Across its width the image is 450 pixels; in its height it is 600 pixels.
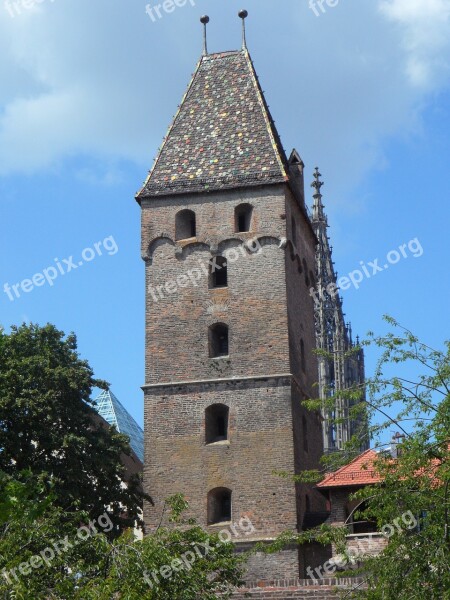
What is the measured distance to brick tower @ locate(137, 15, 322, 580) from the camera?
34812 mm

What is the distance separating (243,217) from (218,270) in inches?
75.0

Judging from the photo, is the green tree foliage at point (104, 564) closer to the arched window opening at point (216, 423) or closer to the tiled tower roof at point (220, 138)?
the arched window opening at point (216, 423)

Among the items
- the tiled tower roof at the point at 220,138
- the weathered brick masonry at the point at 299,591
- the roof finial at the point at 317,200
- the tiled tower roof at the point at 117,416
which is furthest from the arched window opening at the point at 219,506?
the roof finial at the point at 317,200

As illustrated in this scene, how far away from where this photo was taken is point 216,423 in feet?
119

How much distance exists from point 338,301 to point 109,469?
62.1 metres

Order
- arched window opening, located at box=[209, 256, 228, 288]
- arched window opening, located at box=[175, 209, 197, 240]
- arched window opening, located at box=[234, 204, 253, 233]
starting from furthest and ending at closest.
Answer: arched window opening, located at box=[175, 209, 197, 240]
arched window opening, located at box=[234, 204, 253, 233]
arched window opening, located at box=[209, 256, 228, 288]

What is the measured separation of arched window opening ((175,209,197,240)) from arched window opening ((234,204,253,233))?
134 centimetres

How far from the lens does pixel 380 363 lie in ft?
72.3

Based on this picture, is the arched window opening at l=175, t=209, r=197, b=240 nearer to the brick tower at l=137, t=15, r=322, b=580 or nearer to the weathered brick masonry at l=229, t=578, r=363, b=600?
the brick tower at l=137, t=15, r=322, b=580

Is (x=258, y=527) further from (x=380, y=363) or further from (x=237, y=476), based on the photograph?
(x=380, y=363)

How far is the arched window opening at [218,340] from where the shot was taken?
36.7m

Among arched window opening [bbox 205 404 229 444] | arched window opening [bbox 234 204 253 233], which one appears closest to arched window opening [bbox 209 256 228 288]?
Result: arched window opening [bbox 234 204 253 233]

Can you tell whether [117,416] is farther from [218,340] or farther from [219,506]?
[219,506]

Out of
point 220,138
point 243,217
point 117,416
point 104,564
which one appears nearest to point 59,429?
point 243,217
